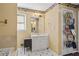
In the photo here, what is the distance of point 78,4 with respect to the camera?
1436 millimetres

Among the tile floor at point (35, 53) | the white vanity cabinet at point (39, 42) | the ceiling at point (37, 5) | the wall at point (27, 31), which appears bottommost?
the tile floor at point (35, 53)

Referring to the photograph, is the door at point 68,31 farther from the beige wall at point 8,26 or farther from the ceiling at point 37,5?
the beige wall at point 8,26

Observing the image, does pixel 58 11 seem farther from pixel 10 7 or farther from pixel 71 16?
pixel 10 7

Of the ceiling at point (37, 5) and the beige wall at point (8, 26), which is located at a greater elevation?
the ceiling at point (37, 5)

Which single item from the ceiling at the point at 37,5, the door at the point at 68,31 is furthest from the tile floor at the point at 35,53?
the ceiling at the point at 37,5

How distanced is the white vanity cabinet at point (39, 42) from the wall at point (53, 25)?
6cm

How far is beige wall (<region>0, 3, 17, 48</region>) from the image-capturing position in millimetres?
1437

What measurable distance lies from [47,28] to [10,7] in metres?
0.52

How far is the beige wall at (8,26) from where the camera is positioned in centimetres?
144

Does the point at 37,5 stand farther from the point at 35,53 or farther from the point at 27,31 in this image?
the point at 35,53

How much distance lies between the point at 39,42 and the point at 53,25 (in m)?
0.27

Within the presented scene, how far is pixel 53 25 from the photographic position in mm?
1455

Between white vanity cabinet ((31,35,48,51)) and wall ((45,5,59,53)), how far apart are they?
0.06 meters

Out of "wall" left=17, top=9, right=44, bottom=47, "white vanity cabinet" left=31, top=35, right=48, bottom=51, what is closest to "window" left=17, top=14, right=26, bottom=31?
"wall" left=17, top=9, right=44, bottom=47
